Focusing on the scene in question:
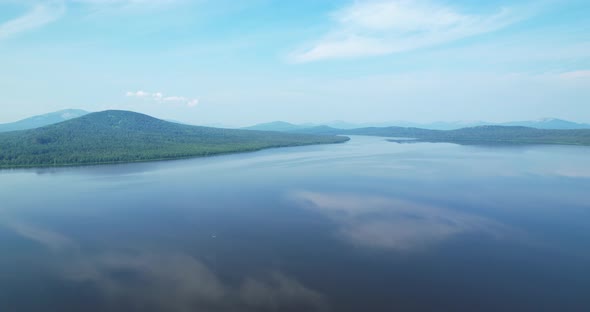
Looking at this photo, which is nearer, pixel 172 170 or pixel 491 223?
pixel 491 223

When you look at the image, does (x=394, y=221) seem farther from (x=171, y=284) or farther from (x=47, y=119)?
(x=47, y=119)

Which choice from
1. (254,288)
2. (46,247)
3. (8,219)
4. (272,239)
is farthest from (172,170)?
(254,288)

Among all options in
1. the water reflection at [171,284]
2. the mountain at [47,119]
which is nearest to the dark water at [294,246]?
the water reflection at [171,284]

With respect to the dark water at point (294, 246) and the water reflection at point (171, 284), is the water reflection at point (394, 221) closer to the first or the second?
the dark water at point (294, 246)

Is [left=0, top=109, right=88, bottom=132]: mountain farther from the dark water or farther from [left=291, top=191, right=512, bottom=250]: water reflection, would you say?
[left=291, top=191, right=512, bottom=250]: water reflection

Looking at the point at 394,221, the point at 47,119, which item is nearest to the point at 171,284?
the point at 394,221

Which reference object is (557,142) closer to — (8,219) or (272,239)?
(272,239)

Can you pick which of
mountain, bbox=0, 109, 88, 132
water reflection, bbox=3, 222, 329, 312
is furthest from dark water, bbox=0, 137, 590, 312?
mountain, bbox=0, 109, 88, 132

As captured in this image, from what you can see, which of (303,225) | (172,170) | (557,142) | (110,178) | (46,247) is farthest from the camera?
(557,142)
